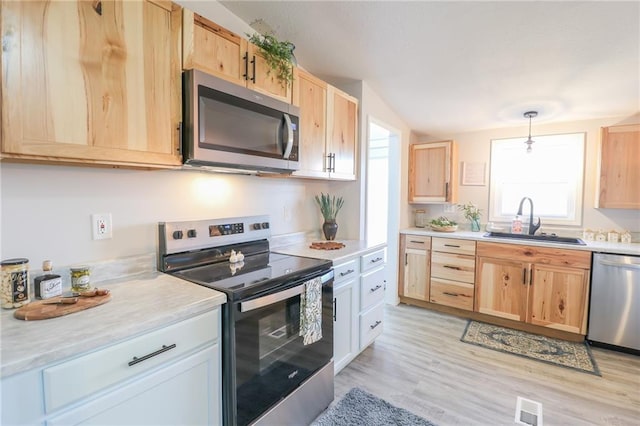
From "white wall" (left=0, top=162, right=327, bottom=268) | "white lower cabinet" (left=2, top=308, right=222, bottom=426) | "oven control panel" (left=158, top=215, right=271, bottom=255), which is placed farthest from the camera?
"oven control panel" (left=158, top=215, right=271, bottom=255)

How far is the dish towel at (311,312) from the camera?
1.71 m

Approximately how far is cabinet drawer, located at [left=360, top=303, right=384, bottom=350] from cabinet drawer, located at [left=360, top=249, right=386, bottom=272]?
0.38 meters

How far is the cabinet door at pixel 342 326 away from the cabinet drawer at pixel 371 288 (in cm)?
17

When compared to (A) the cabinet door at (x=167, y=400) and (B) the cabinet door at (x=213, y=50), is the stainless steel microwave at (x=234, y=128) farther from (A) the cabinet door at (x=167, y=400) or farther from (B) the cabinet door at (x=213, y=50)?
(A) the cabinet door at (x=167, y=400)

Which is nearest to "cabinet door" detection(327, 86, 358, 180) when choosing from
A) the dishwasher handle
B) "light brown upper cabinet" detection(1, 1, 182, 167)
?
"light brown upper cabinet" detection(1, 1, 182, 167)

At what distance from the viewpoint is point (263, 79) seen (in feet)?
6.06

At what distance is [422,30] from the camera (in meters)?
2.12

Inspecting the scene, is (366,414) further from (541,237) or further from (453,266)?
(541,237)

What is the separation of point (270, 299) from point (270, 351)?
287 millimetres

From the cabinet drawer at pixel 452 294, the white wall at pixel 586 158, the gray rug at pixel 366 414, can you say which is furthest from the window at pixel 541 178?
the gray rug at pixel 366 414

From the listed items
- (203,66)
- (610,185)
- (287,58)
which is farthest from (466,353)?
(203,66)

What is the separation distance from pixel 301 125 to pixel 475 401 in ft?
7.40

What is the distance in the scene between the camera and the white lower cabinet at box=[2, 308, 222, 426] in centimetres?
83

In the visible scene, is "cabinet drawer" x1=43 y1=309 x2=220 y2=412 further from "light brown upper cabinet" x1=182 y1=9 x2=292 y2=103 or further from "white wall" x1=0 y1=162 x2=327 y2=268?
"light brown upper cabinet" x1=182 y1=9 x2=292 y2=103
